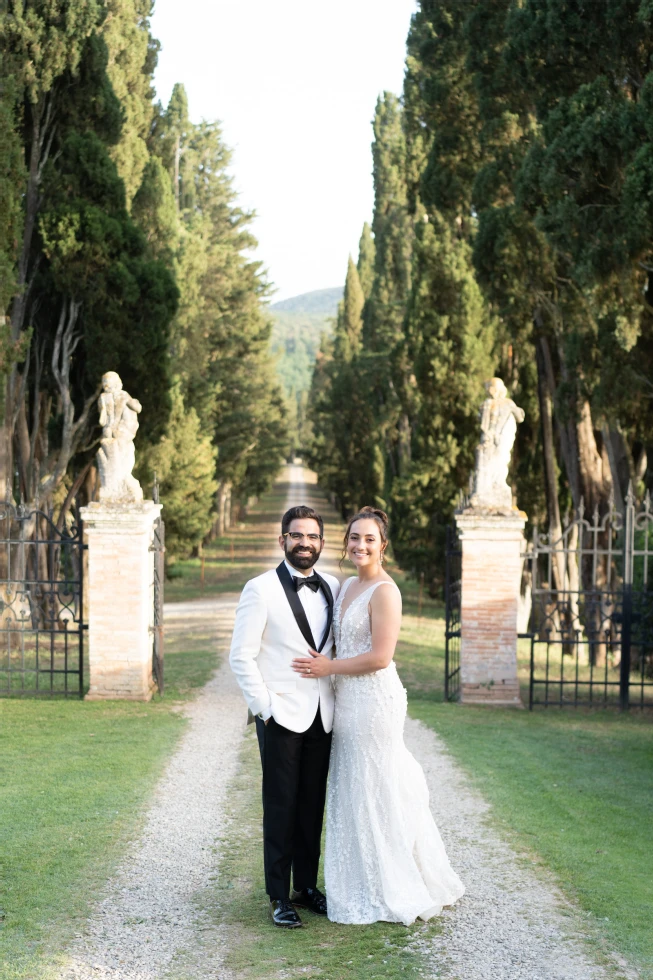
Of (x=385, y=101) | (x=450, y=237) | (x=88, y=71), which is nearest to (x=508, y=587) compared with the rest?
(x=88, y=71)

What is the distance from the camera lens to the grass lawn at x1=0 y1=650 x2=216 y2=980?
5074 millimetres

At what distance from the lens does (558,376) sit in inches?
697

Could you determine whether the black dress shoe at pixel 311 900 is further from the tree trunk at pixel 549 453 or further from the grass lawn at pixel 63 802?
the tree trunk at pixel 549 453

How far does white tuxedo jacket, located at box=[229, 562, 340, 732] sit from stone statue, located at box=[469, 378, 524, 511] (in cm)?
667

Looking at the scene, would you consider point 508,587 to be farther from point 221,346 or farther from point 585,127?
point 221,346

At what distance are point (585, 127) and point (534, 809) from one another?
7427 millimetres

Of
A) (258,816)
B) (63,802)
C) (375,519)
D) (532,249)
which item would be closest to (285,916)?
(375,519)

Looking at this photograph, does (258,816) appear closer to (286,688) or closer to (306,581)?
(286,688)

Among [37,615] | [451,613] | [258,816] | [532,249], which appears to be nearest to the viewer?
[258,816]

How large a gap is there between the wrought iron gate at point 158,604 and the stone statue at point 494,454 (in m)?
3.39

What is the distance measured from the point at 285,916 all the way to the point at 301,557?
1671mm

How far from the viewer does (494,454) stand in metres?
11.5

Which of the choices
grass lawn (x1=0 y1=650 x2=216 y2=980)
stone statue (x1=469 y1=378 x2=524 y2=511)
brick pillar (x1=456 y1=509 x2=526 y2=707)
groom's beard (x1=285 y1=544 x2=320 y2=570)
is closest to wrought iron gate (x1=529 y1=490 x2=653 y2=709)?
brick pillar (x1=456 y1=509 x2=526 y2=707)

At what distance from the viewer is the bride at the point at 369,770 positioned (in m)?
4.96
